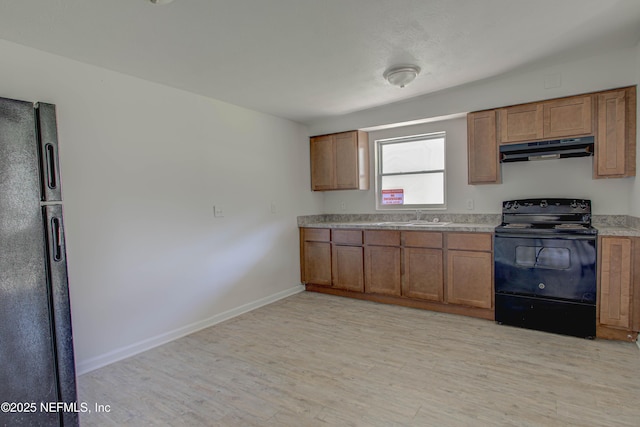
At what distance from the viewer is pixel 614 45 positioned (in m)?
2.72

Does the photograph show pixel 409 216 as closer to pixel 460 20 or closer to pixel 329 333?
pixel 329 333

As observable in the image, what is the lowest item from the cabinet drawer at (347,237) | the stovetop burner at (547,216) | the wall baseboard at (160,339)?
the wall baseboard at (160,339)

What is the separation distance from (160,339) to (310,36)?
9.35 ft

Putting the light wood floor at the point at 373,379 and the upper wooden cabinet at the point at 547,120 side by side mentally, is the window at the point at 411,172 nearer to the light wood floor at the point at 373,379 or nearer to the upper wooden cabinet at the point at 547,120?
the upper wooden cabinet at the point at 547,120

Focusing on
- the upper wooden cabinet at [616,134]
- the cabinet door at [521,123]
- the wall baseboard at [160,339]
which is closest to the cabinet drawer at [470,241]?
the cabinet door at [521,123]

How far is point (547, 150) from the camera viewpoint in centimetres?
312

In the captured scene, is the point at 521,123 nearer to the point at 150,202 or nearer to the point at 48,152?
the point at 150,202

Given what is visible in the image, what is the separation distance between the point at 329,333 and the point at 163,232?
1.82 meters

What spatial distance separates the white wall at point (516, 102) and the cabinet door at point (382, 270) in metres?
0.95

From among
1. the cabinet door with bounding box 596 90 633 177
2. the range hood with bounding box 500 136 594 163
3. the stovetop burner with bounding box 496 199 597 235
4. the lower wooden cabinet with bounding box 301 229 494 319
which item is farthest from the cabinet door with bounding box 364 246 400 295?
the cabinet door with bounding box 596 90 633 177

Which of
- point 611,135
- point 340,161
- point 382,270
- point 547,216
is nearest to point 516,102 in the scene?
point 611,135

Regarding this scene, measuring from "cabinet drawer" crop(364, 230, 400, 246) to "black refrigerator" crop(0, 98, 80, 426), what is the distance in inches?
119

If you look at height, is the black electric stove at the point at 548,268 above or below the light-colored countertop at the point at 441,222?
below

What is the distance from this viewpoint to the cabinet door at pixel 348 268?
4180mm
